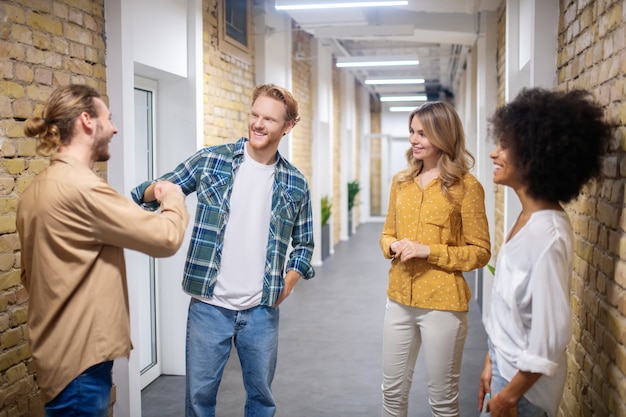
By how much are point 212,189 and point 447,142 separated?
0.97 m

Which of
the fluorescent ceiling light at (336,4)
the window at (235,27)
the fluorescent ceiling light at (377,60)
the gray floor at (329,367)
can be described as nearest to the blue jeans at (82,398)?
the gray floor at (329,367)

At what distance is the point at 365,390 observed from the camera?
4133 mm

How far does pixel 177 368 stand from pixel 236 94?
257 cm

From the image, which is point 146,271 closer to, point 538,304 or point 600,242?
point 600,242

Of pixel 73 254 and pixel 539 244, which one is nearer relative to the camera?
pixel 539 244

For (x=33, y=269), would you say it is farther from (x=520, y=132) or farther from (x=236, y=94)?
(x=236, y=94)

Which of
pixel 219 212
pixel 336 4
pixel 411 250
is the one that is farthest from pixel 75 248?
pixel 336 4

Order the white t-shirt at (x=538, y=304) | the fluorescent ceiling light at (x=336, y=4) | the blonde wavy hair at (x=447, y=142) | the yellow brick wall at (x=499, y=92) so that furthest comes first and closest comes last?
the yellow brick wall at (x=499, y=92) < the fluorescent ceiling light at (x=336, y=4) < the blonde wavy hair at (x=447, y=142) < the white t-shirt at (x=538, y=304)

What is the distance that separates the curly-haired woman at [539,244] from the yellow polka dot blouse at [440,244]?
0.62 metres

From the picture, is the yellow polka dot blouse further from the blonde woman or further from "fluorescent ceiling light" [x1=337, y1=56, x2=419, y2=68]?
"fluorescent ceiling light" [x1=337, y1=56, x2=419, y2=68]

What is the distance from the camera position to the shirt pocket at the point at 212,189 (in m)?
2.44

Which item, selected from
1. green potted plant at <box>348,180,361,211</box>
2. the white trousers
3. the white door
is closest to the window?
the white door

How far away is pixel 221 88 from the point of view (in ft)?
17.3

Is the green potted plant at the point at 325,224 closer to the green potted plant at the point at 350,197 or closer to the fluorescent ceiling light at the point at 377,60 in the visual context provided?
the fluorescent ceiling light at the point at 377,60
